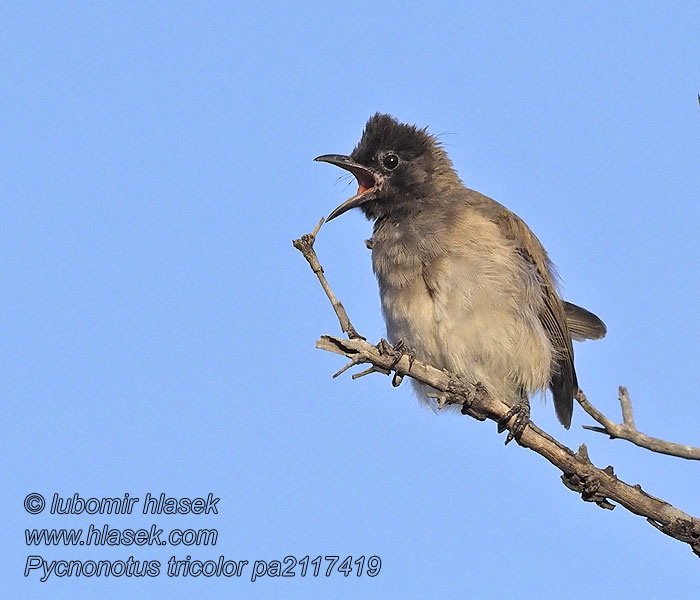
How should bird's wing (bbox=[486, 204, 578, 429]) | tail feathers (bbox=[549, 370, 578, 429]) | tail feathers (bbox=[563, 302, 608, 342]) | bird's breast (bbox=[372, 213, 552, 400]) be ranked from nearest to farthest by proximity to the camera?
bird's breast (bbox=[372, 213, 552, 400]), bird's wing (bbox=[486, 204, 578, 429]), tail feathers (bbox=[549, 370, 578, 429]), tail feathers (bbox=[563, 302, 608, 342])

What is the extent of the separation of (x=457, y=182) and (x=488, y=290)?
1.68 meters

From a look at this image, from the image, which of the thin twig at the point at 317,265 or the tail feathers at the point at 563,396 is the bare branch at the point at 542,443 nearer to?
the thin twig at the point at 317,265

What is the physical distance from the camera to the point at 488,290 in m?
7.22

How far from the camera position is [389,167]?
27.2 ft

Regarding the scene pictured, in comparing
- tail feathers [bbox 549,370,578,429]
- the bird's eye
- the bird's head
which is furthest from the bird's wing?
the bird's eye

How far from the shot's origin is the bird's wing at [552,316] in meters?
7.83

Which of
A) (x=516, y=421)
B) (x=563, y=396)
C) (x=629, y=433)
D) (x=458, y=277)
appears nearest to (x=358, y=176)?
(x=458, y=277)

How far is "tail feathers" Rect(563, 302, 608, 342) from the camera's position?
27.9 ft

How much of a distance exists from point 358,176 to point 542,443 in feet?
10.6

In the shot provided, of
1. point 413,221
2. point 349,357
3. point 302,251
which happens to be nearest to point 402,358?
point 349,357

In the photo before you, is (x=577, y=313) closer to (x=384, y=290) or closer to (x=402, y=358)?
(x=384, y=290)

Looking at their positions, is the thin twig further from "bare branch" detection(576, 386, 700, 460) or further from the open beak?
the open beak

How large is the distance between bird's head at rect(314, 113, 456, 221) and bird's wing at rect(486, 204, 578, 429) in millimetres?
804

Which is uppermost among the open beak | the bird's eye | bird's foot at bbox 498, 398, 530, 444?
the bird's eye
